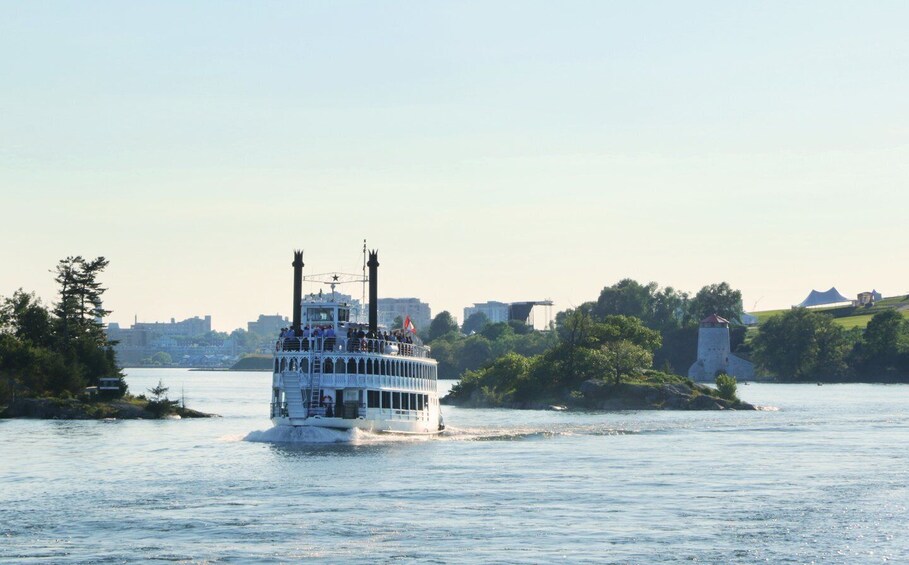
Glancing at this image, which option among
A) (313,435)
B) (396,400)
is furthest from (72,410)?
(313,435)

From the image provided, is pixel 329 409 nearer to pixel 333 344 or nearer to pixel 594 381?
pixel 333 344

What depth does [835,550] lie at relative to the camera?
171 feet

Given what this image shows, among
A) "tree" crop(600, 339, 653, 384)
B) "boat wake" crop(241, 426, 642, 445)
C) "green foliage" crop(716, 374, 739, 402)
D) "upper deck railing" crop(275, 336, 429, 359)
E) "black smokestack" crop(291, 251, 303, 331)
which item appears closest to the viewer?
"boat wake" crop(241, 426, 642, 445)

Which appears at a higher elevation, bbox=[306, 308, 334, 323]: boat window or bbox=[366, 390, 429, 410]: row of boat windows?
bbox=[306, 308, 334, 323]: boat window

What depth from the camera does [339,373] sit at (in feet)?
314

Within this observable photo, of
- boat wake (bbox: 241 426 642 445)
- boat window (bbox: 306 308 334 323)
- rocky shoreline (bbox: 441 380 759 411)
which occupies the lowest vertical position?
boat wake (bbox: 241 426 642 445)

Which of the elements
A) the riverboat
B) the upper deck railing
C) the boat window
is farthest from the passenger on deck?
the boat window

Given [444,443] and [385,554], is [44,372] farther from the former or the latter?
[385,554]

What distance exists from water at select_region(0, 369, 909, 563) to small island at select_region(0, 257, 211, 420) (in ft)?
87.4

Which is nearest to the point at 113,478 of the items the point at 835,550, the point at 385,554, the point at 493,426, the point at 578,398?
the point at 385,554

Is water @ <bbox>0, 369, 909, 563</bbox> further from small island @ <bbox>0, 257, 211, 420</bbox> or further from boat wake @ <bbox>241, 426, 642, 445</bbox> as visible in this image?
small island @ <bbox>0, 257, 211, 420</bbox>

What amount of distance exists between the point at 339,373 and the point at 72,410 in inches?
2046

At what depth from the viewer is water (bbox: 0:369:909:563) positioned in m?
51.6

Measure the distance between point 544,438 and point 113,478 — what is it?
43.6 meters
